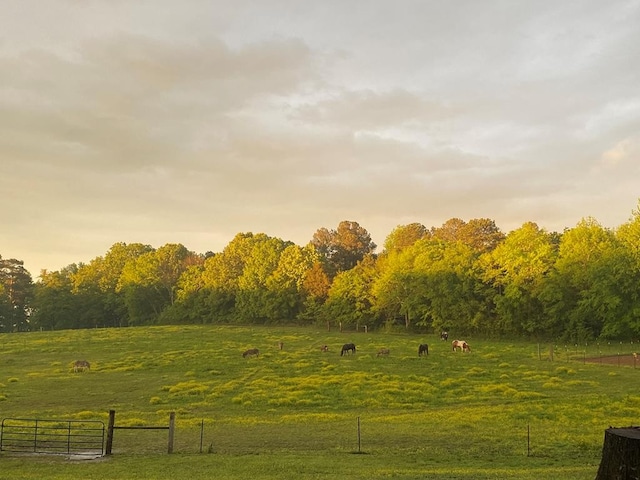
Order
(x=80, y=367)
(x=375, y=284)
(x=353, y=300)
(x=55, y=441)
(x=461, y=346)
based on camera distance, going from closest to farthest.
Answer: (x=55, y=441)
(x=80, y=367)
(x=461, y=346)
(x=375, y=284)
(x=353, y=300)

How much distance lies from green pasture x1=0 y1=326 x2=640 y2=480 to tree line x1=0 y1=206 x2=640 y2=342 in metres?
12.3

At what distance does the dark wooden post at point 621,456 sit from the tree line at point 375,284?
74825 mm

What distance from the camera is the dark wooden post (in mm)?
6938

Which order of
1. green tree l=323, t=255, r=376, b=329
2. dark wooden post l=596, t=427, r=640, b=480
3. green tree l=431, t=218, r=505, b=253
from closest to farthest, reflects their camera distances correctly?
dark wooden post l=596, t=427, r=640, b=480 → green tree l=323, t=255, r=376, b=329 → green tree l=431, t=218, r=505, b=253

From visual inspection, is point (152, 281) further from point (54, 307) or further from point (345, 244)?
point (345, 244)

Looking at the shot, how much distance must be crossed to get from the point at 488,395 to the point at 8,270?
15586 centimetres

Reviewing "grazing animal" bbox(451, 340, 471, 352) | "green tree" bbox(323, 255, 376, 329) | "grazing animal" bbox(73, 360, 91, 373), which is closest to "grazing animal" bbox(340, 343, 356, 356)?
"grazing animal" bbox(451, 340, 471, 352)

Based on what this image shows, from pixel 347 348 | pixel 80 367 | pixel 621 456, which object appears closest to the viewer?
pixel 621 456

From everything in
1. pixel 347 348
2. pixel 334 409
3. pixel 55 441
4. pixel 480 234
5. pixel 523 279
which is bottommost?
pixel 334 409

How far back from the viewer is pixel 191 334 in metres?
98.6

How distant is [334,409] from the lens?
35500 millimetres

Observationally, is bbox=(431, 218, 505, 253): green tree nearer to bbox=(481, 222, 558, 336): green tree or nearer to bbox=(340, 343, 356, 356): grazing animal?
bbox=(481, 222, 558, 336): green tree

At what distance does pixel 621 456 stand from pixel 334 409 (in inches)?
1171

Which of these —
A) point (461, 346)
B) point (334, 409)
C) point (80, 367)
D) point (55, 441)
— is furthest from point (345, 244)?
point (55, 441)
